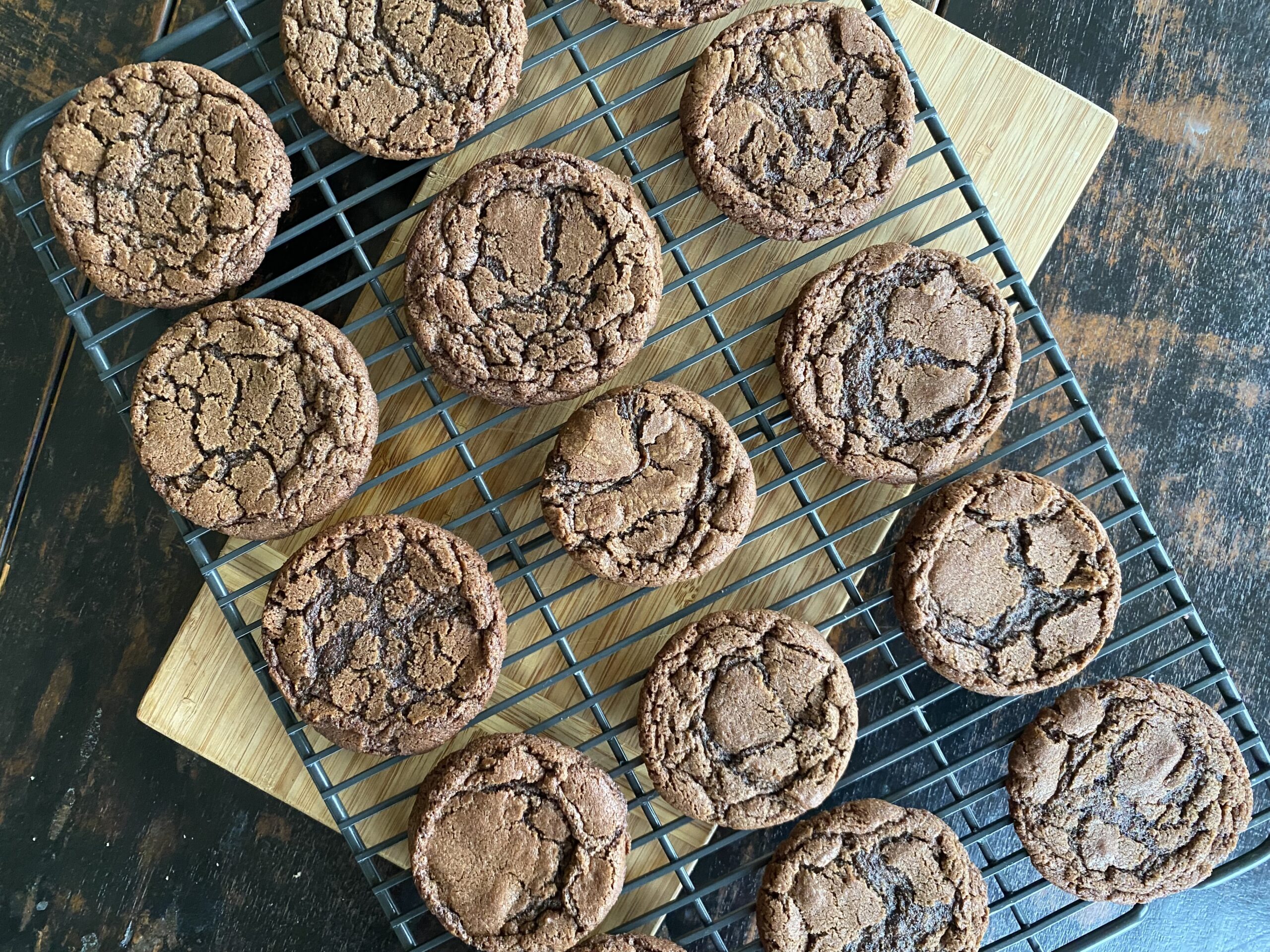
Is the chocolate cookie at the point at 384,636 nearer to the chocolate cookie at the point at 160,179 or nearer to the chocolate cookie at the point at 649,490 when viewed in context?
the chocolate cookie at the point at 649,490

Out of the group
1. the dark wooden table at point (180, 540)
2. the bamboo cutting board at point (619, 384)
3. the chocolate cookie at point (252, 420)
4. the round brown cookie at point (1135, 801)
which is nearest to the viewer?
the chocolate cookie at point (252, 420)

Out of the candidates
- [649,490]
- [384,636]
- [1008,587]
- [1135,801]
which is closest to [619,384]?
[649,490]

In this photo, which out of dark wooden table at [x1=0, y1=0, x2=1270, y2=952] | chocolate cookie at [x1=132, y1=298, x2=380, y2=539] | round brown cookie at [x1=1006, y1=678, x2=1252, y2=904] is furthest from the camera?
dark wooden table at [x1=0, y1=0, x2=1270, y2=952]

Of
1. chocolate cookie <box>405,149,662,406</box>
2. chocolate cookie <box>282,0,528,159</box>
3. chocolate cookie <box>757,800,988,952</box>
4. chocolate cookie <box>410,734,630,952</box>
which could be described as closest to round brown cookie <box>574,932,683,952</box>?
chocolate cookie <box>410,734,630,952</box>

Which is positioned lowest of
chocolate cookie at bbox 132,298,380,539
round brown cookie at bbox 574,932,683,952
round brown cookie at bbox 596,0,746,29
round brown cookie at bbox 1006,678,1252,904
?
round brown cookie at bbox 1006,678,1252,904

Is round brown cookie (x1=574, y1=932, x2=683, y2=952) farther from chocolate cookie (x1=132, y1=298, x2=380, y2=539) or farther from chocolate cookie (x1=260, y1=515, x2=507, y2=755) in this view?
chocolate cookie (x1=132, y1=298, x2=380, y2=539)

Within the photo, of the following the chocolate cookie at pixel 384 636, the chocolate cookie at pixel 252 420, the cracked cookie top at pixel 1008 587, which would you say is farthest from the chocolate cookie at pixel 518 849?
the cracked cookie top at pixel 1008 587

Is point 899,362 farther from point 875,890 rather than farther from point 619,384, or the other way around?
point 875,890
